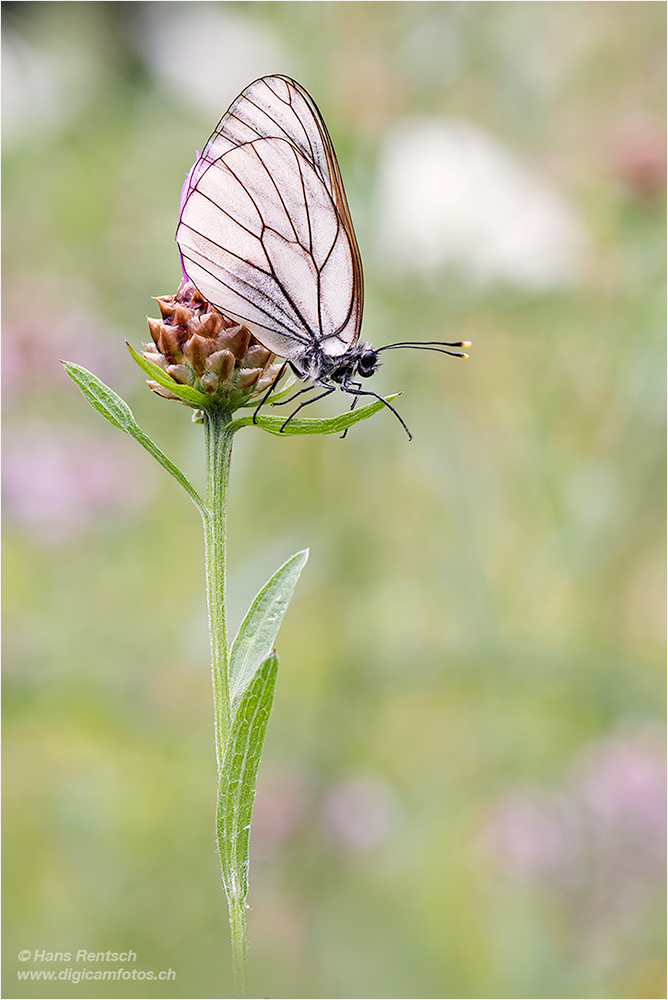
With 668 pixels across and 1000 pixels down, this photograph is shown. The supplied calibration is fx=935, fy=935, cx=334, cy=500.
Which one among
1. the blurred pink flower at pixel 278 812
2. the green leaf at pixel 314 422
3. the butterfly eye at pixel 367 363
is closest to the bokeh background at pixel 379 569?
the blurred pink flower at pixel 278 812

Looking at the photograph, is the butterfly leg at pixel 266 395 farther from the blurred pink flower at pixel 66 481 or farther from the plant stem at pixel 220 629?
the blurred pink flower at pixel 66 481

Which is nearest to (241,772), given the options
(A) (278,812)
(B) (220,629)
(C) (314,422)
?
(B) (220,629)

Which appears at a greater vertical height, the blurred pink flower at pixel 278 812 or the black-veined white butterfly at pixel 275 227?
the black-veined white butterfly at pixel 275 227

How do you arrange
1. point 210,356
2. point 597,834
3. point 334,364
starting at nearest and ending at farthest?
point 210,356, point 334,364, point 597,834

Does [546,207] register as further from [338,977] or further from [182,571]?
[338,977]

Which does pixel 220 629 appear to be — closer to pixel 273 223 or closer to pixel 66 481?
pixel 273 223

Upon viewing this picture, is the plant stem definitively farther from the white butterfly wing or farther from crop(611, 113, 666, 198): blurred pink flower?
crop(611, 113, 666, 198): blurred pink flower

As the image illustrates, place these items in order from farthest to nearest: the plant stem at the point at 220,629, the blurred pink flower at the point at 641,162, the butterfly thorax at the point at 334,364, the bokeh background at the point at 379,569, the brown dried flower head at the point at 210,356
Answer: the blurred pink flower at the point at 641,162 → the bokeh background at the point at 379,569 → the butterfly thorax at the point at 334,364 → the brown dried flower head at the point at 210,356 → the plant stem at the point at 220,629
